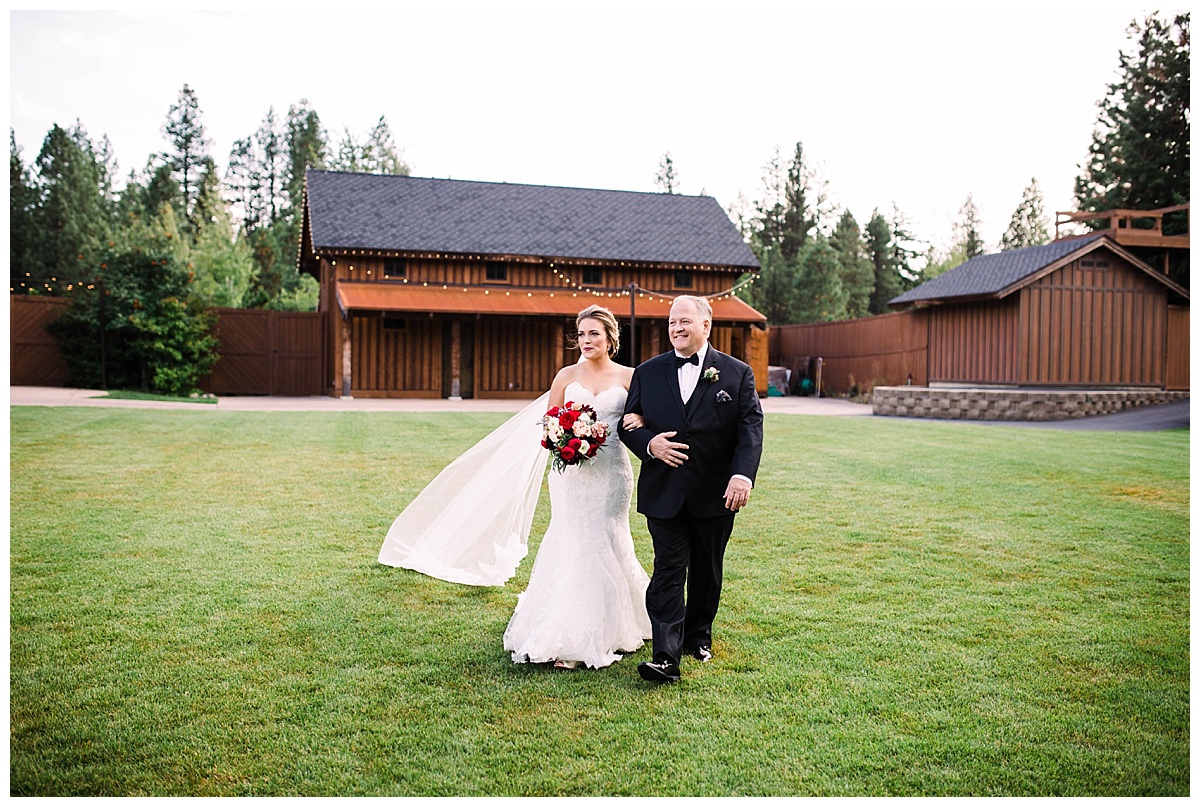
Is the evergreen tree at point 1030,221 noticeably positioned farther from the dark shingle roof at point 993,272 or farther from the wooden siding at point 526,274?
the wooden siding at point 526,274

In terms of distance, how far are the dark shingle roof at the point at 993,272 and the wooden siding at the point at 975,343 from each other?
22.7 inches

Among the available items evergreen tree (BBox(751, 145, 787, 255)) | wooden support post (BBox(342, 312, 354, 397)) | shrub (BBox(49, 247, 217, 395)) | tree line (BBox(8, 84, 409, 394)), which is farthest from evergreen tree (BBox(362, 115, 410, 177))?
shrub (BBox(49, 247, 217, 395))

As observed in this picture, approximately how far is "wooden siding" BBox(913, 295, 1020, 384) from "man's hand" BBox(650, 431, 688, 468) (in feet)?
72.0

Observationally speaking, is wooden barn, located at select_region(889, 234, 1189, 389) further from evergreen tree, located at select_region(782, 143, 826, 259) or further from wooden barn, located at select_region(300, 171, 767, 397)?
evergreen tree, located at select_region(782, 143, 826, 259)

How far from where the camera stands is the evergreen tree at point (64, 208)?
47.3 meters

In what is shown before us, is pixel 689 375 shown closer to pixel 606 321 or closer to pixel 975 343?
pixel 606 321

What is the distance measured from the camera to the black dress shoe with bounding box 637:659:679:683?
4.33m

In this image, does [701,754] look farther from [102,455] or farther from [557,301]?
[557,301]

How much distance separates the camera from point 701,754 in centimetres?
359

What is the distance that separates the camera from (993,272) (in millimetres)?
25516

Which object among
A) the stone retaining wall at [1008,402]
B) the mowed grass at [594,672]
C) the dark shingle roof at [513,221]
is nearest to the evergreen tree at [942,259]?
the dark shingle roof at [513,221]

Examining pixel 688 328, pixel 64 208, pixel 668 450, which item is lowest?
pixel 668 450

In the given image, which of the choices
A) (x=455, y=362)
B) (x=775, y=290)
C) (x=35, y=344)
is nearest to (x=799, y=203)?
(x=775, y=290)

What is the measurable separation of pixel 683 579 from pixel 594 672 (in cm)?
63
